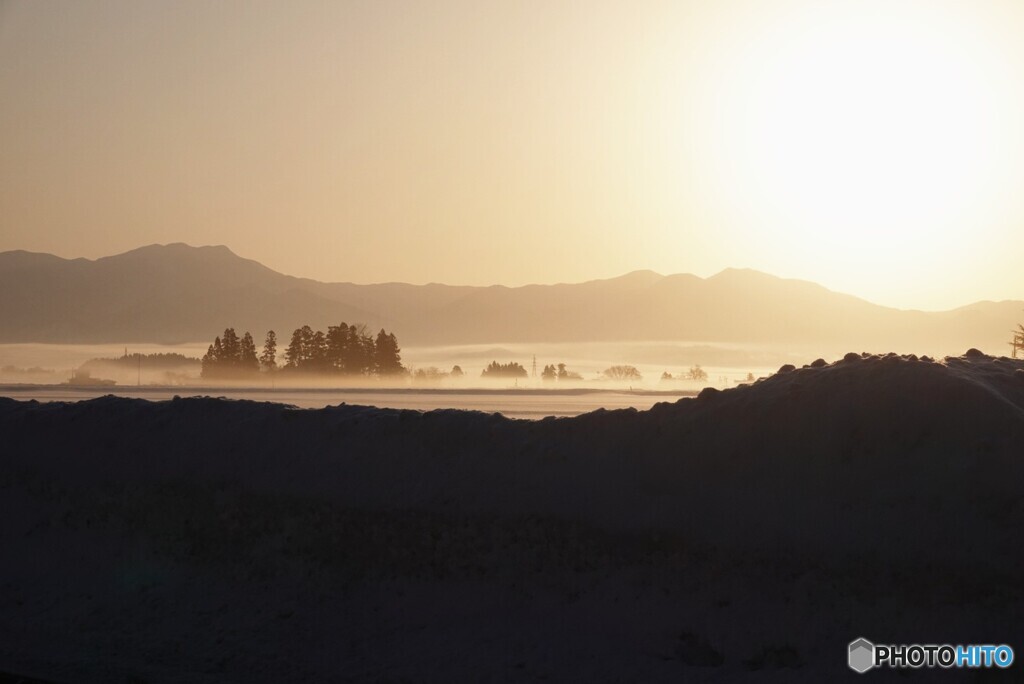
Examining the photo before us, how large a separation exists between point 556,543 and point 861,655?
3736 millimetres

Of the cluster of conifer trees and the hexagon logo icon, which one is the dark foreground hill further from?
the cluster of conifer trees

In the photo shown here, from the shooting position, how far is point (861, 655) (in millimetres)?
11000

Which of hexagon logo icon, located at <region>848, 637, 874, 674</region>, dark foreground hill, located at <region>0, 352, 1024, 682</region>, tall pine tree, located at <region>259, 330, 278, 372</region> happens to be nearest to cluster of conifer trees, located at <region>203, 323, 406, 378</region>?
tall pine tree, located at <region>259, 330, 278, 372</region>

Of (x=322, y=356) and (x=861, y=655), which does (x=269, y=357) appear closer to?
(x=322, y=356)

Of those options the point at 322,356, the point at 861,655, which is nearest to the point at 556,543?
the point at 861,655

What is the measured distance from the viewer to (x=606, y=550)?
12766 millimetres

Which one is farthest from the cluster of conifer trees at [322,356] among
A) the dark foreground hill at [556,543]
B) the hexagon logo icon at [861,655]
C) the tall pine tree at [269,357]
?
the hexagon logo icon at [861,655]

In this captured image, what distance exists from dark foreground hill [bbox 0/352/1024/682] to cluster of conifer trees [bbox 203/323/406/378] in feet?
401

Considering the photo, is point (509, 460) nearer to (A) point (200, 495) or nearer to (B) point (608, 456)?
(B) point (608, 456)

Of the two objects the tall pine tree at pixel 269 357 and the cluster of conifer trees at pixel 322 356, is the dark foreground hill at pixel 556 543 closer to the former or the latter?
the cluster of conifer trees at pixel 322 356

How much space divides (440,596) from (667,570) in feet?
9.21

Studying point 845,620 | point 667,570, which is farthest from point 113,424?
point 845,620

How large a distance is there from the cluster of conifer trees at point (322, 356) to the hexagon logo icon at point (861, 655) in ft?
417

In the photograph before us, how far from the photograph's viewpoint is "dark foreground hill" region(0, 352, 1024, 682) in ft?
37.7
